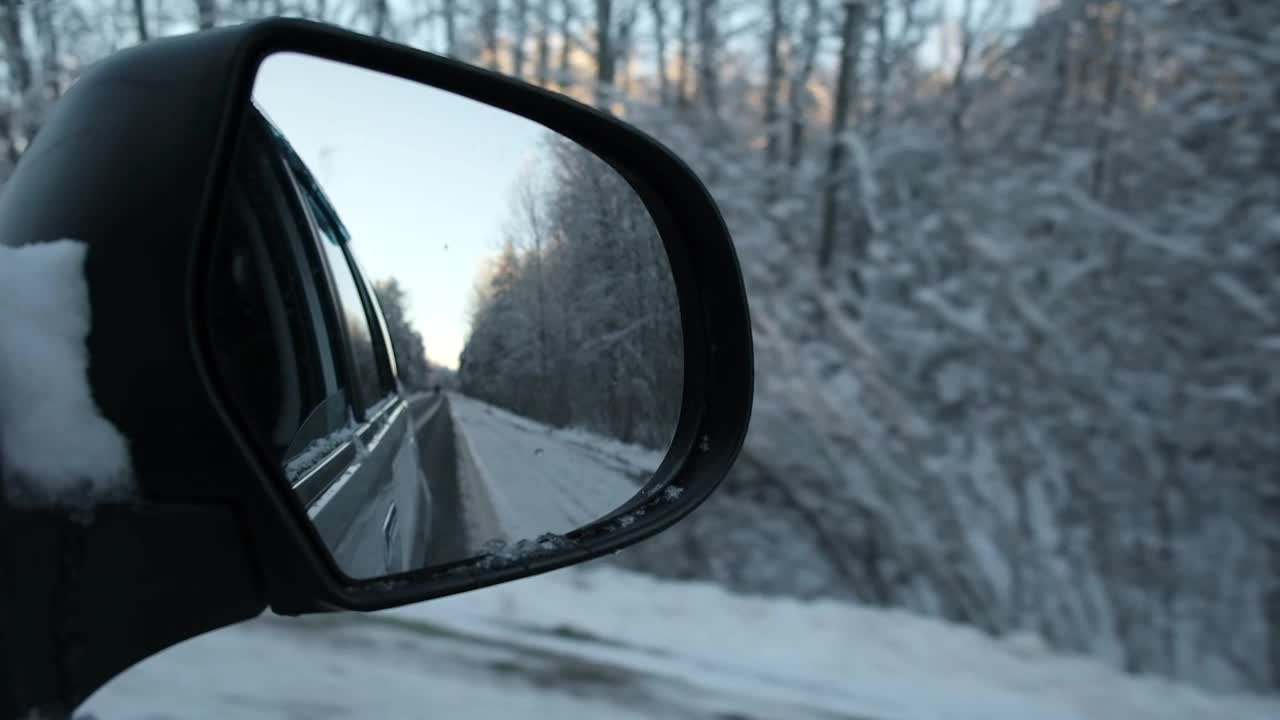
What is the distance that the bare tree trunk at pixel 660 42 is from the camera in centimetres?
603

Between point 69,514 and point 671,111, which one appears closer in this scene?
point 69,514

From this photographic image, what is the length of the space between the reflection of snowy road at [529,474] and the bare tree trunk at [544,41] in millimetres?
4637

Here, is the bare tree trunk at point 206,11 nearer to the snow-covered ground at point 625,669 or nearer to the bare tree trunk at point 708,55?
the bare tree trunk at point 708,55

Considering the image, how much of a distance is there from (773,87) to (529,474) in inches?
185

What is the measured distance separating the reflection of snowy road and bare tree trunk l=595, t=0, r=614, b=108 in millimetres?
4350

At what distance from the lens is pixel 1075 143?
493 cm

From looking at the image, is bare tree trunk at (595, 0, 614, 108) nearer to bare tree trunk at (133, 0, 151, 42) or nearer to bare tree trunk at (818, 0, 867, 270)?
bare tree trunk at (818, 0, 867, 270)

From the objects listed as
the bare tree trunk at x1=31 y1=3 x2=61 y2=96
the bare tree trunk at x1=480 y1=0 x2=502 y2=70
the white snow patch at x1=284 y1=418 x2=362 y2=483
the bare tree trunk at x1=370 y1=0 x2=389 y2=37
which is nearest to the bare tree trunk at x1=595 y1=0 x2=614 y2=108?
the bare tree trunk at x1=480 y1=0 x2=502 y2=70

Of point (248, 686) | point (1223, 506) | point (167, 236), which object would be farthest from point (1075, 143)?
point (167, 236)

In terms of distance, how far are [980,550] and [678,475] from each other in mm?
2777

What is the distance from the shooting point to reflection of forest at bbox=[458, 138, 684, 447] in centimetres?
174

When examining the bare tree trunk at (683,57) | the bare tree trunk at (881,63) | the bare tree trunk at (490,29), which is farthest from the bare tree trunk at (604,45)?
the bare tree trunk at (881,63)

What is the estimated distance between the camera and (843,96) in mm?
5902

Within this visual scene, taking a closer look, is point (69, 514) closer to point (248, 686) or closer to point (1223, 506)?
point (248, 686)
